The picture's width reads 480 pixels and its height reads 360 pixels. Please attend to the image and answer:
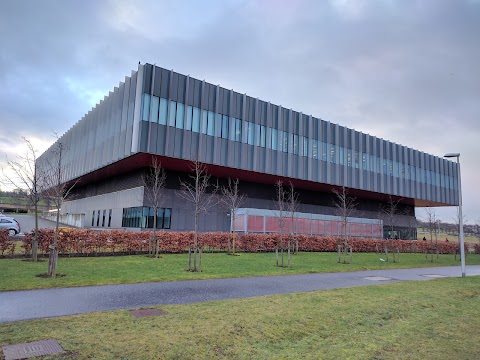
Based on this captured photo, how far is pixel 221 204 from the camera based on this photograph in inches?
1533

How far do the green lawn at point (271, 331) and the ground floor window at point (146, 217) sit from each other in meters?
26.7

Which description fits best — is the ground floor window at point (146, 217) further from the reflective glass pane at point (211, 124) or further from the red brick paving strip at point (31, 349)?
the red brick paving strip at point (31, 349)

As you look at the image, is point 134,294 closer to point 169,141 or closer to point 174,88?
point 169,141

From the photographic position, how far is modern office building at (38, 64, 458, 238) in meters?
31.0

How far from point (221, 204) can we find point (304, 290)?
90.2ft

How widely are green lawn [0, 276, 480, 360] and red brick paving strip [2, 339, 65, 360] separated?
0.15 m

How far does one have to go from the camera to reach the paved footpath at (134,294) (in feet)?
26.3

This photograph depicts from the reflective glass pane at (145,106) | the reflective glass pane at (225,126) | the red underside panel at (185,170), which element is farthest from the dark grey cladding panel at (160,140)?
the reflective glass pane at (225,126)

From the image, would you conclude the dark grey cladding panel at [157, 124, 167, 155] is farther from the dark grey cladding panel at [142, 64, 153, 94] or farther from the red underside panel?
the dark grey cladding panel at [142, 64, 153, 94]

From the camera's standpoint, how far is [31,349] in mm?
5297

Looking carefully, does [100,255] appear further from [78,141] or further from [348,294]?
[78,141]

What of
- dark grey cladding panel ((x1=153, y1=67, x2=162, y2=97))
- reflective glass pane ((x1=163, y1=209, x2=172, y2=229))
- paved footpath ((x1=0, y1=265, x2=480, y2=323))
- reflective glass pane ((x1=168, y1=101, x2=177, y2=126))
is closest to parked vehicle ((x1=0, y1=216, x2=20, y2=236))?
reflective glass pane ((x1=163, y1=209, x2=172, y2=229))

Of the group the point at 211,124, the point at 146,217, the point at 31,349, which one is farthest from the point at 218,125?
the point at 31,349

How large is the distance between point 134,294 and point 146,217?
83.3 ft
